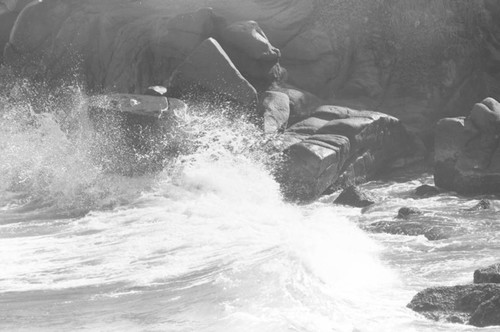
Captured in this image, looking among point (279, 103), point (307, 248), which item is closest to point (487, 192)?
point (279, 103)


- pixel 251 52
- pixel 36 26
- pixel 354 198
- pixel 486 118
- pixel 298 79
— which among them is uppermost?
pixel 36 26

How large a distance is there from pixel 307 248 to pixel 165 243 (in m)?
2.00

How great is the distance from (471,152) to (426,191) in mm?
1063

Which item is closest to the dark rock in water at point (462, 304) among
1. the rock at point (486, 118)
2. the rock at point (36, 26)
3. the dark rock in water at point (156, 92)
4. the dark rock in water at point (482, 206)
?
the dark rock in water at point (482, 206)

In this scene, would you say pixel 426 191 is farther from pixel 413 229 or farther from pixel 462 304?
pixel 462 304

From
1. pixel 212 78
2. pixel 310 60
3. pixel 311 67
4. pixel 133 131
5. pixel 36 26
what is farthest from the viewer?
pixel 36 26

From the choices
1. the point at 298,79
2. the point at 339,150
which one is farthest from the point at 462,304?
the point at 298,79

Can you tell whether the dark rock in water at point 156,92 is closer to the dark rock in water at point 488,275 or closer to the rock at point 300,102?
the rock at point 300,102

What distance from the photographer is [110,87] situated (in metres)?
20.7

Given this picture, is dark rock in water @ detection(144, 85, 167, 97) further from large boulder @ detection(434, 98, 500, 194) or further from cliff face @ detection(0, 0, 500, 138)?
large boulder @ detection(434, 98, 500, 194)

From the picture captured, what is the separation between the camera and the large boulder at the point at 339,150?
14.4m

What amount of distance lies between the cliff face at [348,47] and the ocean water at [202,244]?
3053 millimetres

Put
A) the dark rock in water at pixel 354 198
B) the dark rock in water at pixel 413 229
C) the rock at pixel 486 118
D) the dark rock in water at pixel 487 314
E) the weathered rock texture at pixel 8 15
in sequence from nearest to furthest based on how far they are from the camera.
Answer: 1. the dark rock in water at pixel 487 314
2. the dark rock in water at pixel 413 229
3. the dark rock in water at pixel 354 198
4. the rock at pixel 486 118
5. the weathered rock texture at pixel 8 15

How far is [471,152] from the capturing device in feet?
48.3
